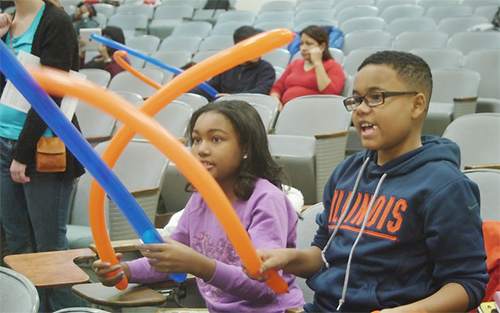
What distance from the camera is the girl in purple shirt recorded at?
69.1 inches

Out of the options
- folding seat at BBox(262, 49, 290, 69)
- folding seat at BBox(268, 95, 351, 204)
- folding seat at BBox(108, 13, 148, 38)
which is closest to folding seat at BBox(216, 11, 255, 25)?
folding seat at BBox(108, 13, 148, 38)

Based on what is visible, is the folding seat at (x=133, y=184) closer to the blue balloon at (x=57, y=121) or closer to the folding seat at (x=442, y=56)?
the blue balloon at (x=57, y=121)

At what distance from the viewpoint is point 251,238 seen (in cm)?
174

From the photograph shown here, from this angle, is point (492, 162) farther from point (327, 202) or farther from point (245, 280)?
point (245, 280)

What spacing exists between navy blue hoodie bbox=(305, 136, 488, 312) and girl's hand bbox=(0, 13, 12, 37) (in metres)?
1.52

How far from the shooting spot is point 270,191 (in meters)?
1.87

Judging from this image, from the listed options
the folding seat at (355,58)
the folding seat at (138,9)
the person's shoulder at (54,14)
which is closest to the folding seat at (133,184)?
the person's shoulder at (54,14)

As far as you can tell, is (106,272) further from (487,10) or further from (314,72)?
(487,10)

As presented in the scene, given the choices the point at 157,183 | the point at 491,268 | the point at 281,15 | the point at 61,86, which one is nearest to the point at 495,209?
the point at 491,268

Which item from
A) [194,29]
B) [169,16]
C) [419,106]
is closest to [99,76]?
[194,29]

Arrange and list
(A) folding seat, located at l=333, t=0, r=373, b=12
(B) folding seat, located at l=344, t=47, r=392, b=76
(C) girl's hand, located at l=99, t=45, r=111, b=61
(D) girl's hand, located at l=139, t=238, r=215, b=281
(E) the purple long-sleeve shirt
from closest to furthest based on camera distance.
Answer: (D) girl's hand, located at l=139, t=238, r=215, b=281 → (E) the purple long-sleeve shirt → (B) folding seat, located at l=344, t=47, r=392, b=76 → (C) girl's hand, located at l=99, t=45, r=111, b=61 → (A) folding seat, located at l=333, t=0, r=373, b=12

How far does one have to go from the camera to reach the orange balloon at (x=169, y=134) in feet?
3.54

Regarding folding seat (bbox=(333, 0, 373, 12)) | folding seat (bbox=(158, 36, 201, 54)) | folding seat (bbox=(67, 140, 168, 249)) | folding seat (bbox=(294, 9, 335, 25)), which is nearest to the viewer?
folding seat (bbox=(67, 140, 168, 249))

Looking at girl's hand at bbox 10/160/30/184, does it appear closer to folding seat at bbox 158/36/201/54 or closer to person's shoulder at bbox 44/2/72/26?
person's shoulder at bbox 44/2/72/26
